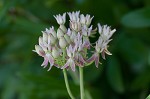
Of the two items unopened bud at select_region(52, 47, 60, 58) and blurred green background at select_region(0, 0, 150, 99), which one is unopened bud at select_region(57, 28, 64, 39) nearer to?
unopened bud at select_region(52, 47, 60, 58)

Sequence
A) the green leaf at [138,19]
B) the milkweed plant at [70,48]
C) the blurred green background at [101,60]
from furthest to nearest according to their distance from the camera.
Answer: the blurred green background at [101,60] < the green leaf at [138,19] < the milkweed plant at [70,48]

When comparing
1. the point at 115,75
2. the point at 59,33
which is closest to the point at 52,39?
the point at 59,33

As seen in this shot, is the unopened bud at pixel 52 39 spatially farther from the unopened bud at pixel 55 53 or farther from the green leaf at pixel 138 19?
the green leaf at pixel 138 19

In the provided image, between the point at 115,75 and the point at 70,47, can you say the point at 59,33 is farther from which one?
the point at 115,75

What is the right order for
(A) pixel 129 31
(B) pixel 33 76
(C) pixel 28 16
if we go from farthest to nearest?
1. (C) pixel 28 16
2. (A) pixel 129 31
3. (B) pixel 33 76

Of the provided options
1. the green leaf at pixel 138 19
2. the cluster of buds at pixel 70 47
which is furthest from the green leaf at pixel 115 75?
the cluster of buds at pixel 70 47

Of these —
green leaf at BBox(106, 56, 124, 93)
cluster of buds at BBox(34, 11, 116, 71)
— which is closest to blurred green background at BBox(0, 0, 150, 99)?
green leaf at BBox(106, 56, 124, 93)

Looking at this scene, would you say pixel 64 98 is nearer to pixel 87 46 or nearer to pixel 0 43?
pixel 0 43

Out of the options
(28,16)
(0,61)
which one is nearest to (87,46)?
(28,16)

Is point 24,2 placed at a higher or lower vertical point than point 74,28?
higher
